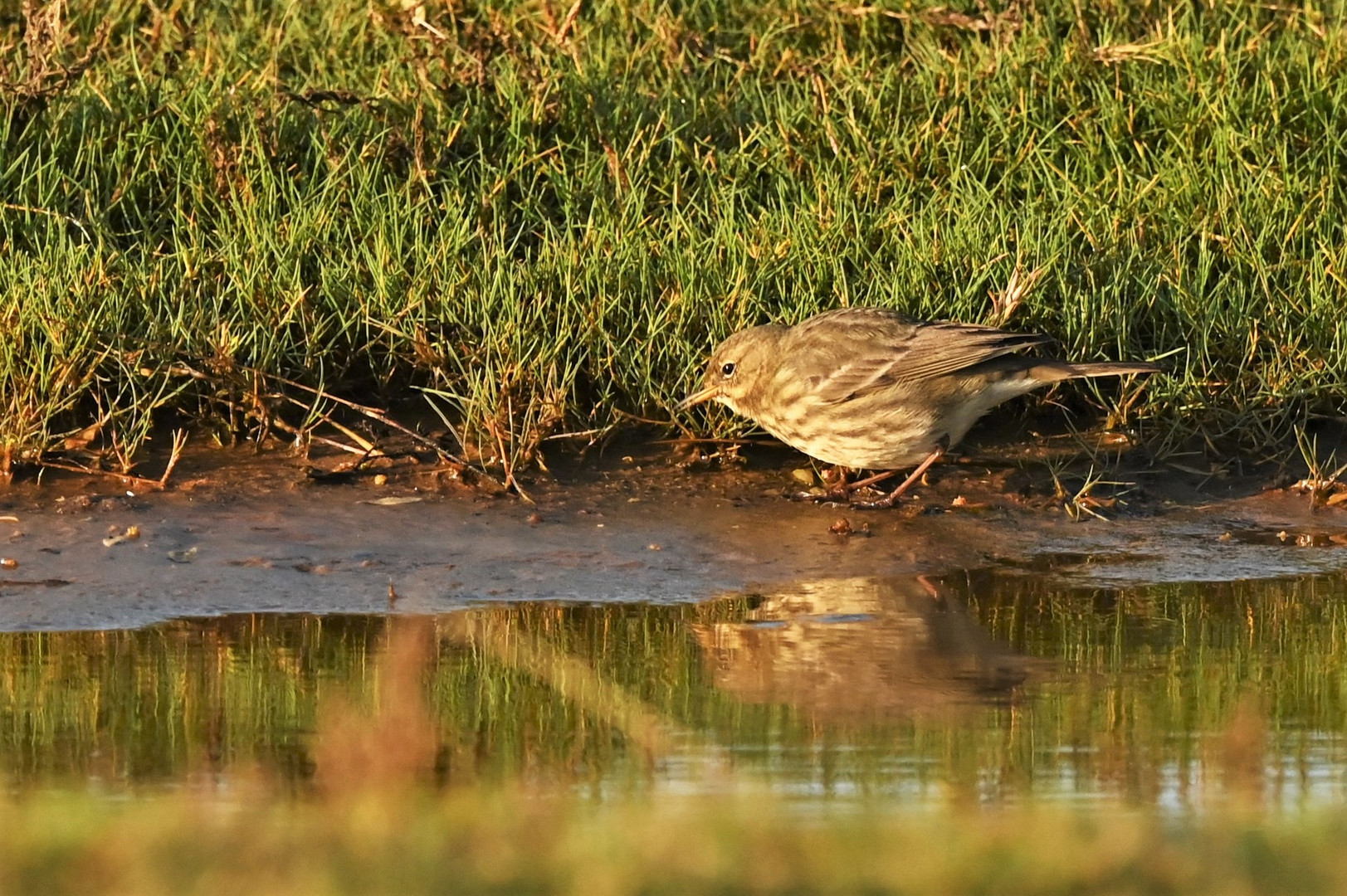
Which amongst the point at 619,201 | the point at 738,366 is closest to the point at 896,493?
the point at 738,366

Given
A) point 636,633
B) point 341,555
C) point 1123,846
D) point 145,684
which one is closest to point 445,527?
point 341,555

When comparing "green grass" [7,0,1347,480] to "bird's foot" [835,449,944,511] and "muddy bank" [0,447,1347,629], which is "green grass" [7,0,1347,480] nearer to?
"muddy bank" [0,447,1347,629]

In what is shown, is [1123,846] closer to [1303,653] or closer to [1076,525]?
[1303,653]

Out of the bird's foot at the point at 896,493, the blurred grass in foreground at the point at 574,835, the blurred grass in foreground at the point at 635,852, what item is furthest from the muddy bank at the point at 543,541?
the blurred grass in foreground at the point at 635,852

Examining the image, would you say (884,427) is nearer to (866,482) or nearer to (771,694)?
(866,482)

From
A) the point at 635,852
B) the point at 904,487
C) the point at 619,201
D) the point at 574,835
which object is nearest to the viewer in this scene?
the point at 635,852

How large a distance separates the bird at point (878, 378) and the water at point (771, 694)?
0.74 metres

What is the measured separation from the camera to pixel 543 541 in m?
6.78

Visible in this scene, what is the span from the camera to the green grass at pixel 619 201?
24.1 ft

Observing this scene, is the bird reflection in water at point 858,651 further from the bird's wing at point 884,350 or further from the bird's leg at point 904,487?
the bird's wing at point 884,350

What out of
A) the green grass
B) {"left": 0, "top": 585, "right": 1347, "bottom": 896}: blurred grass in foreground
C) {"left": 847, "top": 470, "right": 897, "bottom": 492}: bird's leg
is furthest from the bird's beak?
{"left": 0, "top": 585, "right": 1347, "bottom": 896}: blurred grass in foreground

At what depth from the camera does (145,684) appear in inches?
209

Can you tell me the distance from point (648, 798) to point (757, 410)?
3.03 m

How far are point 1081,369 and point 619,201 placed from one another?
6.83 ft
